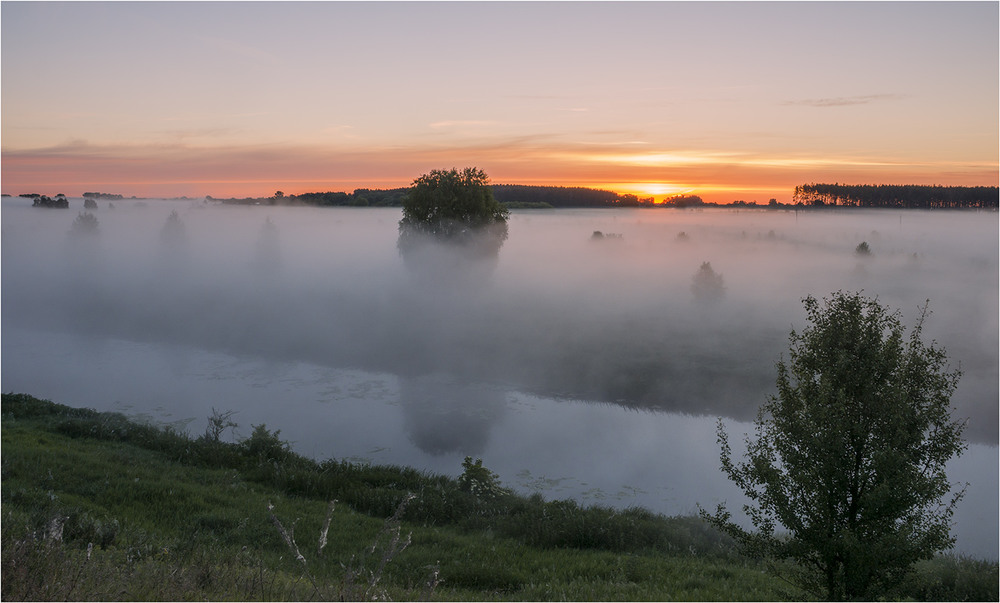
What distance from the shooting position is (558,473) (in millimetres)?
28844

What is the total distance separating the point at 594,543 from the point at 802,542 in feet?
25.7

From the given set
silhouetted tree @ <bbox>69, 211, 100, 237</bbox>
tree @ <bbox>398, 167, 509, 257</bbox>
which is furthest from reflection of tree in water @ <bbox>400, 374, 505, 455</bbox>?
silhouetted tree @ <bbox>69, 211, 100, 237</bbox>

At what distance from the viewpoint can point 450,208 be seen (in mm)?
77000

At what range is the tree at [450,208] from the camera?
3039 inches

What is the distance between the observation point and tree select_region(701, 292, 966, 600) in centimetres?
1189

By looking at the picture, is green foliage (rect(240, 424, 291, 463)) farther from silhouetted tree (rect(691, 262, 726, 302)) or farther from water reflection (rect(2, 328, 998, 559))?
silhouetted tree (rect(691, 262, 726, 302))

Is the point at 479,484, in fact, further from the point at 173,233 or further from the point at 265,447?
the point at 173,233

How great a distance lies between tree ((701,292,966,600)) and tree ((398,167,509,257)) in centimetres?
6612

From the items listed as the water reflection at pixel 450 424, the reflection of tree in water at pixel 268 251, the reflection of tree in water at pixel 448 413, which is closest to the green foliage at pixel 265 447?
the water reflection at pixel 450 424

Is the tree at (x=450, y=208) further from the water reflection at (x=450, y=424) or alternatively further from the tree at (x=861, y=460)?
the tree at (x=861, y=460)

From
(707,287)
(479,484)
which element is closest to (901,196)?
(707,287)

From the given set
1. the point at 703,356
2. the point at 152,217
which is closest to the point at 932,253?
the point at 703,356

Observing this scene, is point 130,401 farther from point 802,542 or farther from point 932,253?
point 932,253

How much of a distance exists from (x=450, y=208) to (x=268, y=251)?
279 feet
